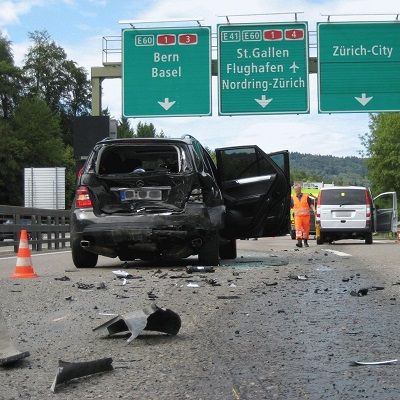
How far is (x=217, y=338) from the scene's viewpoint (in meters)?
4.82

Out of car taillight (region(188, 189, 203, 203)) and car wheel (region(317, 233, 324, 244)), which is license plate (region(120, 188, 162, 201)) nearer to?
car taillight (region(188, 189, 203, 203))

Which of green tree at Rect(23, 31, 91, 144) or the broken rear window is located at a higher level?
green tree at Rect(23, 31, 91, 144)

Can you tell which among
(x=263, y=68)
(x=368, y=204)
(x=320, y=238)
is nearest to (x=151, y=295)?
(x=263, y=68)

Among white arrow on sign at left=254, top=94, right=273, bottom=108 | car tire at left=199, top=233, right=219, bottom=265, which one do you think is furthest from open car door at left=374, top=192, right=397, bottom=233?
car tire at left=199, top=233, right=219, bottom=265

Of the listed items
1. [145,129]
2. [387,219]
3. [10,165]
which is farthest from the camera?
[145,129]

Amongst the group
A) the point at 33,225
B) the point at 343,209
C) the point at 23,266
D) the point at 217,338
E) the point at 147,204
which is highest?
the point at 147,204

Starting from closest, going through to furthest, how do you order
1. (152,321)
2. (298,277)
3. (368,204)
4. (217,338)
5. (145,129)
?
(217,338) → (152,321) → (298,277) → (368,204) → (145,129)

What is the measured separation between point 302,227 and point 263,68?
4.92 m

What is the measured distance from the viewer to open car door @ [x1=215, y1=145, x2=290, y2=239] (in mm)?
11055

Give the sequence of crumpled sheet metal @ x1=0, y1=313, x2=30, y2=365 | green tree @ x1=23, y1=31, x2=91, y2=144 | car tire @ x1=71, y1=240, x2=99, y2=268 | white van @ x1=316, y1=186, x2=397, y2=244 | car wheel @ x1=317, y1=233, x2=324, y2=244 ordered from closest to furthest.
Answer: crumpled sheet metal @ x1=0, y1=313, x2=30, y2=365
car tire @ x1=71, y1=240, x2=99, y2=268
white van @ x1=316, y1=186, x2=397, y2=244
car wheel @ x1=317, y1=233, x2=324, y2=244
green tree @ x1=23, y1=31, x2=91, y2=144

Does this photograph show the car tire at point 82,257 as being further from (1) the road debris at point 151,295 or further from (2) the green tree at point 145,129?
(2) the green tree at point 145,129

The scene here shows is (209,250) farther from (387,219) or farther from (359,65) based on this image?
(387,219)

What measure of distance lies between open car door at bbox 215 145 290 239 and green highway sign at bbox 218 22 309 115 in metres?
9.78

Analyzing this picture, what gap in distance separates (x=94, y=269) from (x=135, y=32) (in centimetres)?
1205
